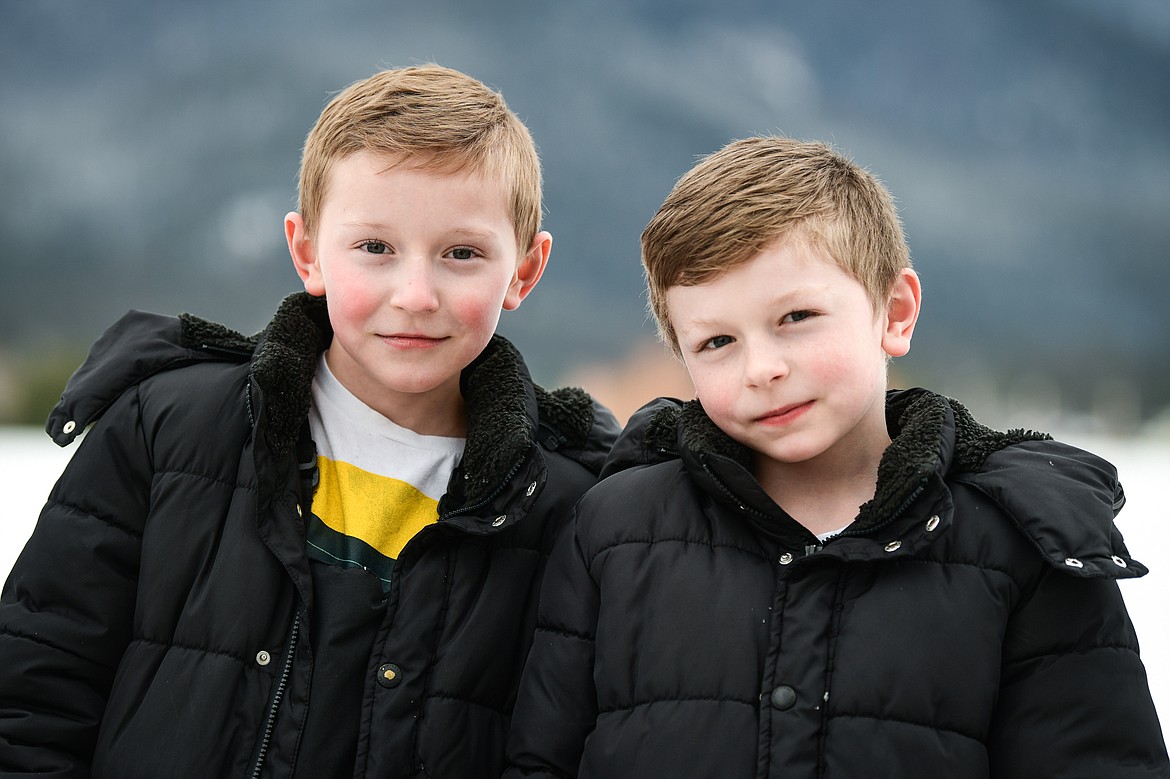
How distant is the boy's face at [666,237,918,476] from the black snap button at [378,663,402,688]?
0.54 metres

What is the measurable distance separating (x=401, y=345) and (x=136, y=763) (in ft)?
2.16

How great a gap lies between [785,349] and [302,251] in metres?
0.80

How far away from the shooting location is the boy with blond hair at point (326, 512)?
1.51 m

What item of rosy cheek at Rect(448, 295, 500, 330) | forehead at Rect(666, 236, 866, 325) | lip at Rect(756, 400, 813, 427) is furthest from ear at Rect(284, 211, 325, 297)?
lip at Rect(756, 400, 813, 427)

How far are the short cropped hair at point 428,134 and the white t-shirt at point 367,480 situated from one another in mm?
281

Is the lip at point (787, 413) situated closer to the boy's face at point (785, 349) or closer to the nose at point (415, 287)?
the boy's face at point (785, 349)

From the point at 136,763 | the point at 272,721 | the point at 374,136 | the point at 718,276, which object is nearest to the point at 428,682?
the point at 272,721

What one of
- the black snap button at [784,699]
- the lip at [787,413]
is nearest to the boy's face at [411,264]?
the lip at [787,413]

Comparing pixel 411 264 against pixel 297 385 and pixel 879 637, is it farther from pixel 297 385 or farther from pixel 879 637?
pixel 879 637

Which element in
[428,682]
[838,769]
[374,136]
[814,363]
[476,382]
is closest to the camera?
[838,769]

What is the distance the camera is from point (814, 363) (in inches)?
55.7

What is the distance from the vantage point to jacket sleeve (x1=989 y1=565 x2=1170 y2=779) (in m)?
1.29

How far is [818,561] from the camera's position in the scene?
1375 mm

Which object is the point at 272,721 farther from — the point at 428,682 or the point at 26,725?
the point at 26,725
